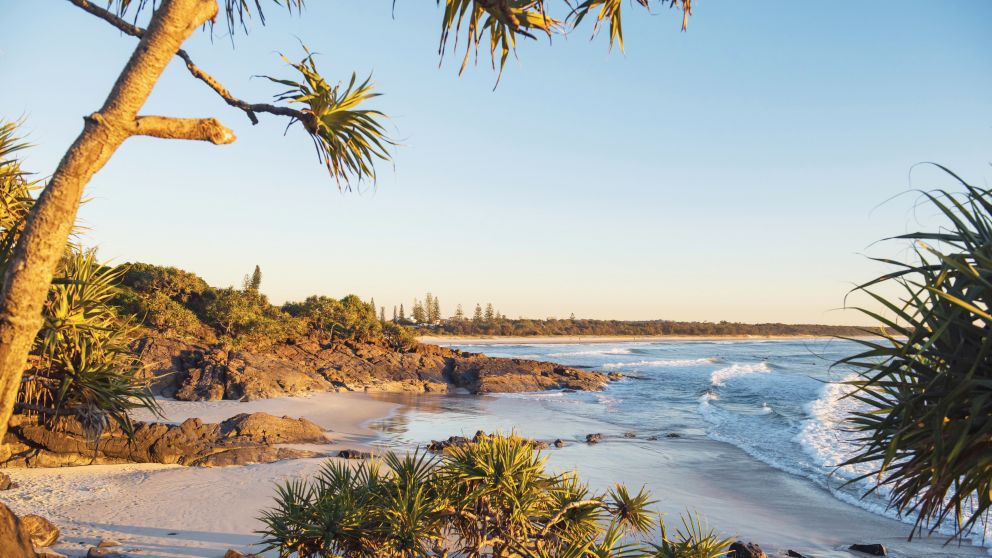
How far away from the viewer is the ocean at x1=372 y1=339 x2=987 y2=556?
997 cm

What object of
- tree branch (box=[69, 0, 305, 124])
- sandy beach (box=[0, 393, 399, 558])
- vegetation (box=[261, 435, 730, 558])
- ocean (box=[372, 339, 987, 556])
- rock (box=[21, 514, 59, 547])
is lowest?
ocean (box=[372, 339, 987, 556])

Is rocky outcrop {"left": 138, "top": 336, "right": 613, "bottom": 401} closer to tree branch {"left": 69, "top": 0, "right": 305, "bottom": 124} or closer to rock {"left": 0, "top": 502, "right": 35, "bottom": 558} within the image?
rock {"left": 0, "top": 502, "right": 35, "bottom": 558}

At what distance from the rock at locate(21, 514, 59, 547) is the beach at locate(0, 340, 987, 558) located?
125mm

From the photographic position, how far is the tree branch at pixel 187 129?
3.06 metres

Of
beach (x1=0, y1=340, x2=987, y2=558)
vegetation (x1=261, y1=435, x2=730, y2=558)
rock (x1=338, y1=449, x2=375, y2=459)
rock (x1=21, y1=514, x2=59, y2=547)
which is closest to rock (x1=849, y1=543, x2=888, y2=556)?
beach (x1=0, y1=340, x2=987, y2=558)

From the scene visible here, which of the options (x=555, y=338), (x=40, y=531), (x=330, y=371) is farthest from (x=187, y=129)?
(x=555, y=338)

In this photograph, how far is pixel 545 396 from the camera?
2578cm

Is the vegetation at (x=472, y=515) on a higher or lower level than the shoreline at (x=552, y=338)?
higher

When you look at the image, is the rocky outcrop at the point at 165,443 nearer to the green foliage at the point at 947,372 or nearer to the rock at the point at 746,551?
the rock at the point at 746,551

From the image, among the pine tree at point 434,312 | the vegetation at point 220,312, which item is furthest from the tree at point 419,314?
the vegetation at point 220,312

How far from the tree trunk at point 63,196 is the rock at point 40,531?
153 inches

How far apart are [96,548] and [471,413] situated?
14084 mm

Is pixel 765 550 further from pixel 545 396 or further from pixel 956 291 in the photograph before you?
pixel 545 396

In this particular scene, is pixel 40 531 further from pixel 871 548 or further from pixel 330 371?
pixel 330 371
